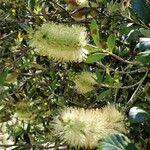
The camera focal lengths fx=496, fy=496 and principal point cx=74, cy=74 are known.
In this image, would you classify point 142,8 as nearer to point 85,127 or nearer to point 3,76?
point 85,127

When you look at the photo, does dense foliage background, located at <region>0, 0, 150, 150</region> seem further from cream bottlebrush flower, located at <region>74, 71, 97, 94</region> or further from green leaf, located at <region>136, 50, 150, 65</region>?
green leaf, located at <region>136, 50, 150, 65</region>

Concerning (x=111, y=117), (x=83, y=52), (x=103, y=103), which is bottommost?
(x=103, y=103)

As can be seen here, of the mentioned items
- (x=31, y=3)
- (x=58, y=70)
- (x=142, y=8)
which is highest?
(x=142, y=8)

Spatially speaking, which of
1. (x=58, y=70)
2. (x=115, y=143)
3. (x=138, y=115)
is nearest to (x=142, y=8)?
(x=138, y=115)

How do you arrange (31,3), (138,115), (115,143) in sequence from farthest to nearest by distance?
(31,3), (138,115), (115,143)

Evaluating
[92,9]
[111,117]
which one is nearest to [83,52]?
[111,117]

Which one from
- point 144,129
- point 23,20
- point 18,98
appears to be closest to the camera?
point 144,129

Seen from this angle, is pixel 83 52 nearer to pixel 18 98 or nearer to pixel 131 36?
pixel 131 36

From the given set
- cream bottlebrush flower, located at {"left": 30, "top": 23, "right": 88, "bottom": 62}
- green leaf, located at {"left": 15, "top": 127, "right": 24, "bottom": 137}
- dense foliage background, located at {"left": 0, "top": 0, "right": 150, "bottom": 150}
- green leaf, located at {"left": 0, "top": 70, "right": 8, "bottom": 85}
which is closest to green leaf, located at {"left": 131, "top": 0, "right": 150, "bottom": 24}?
dense foliage background, located at {"left": 0, "top": 0, "right": 150, "bottom": 150}
